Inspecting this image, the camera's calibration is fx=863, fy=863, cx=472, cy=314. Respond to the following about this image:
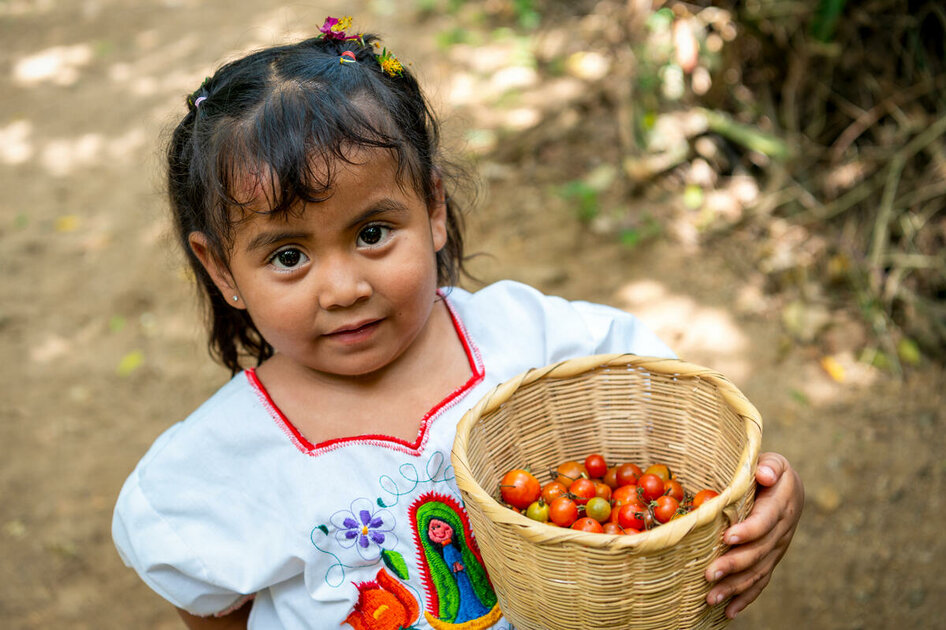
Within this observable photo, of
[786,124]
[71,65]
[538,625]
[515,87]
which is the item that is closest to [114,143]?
[71,65]

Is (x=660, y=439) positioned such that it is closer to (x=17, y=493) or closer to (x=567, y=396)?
(x=567, y=396)

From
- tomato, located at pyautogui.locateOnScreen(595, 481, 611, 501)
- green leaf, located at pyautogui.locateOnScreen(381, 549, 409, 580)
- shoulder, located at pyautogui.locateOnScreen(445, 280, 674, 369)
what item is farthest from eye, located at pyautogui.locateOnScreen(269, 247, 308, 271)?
tomato, located at pyautogui.locateOnScreen(595, 481, 611, 501)

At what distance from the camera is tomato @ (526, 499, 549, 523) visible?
1449 millimetres

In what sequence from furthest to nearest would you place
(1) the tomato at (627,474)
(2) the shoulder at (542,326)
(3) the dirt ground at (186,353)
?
(3) the dirt ground at (186,353)
(2) the shoulder at (542,326)
(1) the tomato at (627,474)

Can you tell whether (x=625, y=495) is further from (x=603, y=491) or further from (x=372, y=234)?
(x=372, y=234)

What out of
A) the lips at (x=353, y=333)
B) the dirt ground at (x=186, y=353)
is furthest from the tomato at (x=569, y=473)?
the dirt ground at (x=186, y=353)

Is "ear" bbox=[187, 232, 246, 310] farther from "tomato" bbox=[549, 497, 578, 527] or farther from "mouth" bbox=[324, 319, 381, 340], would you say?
"tomato" bbox=[549, 497, 578, 527]

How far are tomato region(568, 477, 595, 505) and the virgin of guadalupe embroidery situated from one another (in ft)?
0.69

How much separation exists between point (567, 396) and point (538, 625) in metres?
0.44

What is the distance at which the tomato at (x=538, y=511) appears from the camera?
4.75 feet

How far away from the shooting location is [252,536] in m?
1.51

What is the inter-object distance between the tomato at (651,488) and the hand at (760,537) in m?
0.18

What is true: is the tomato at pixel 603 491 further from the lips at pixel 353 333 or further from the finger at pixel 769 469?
the lips at pixel 353 333

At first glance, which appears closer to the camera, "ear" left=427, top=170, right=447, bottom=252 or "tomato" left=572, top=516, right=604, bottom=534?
"tomato" left=572, top=516, right=604, bottom=534
